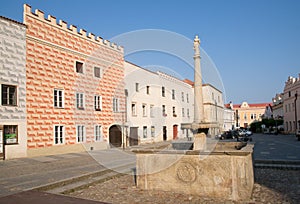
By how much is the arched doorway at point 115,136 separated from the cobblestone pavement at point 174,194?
17.2 metres

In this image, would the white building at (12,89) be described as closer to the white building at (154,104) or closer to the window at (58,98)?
the window at (58,98)

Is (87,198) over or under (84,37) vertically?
under

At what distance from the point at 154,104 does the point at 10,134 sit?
18814 millimetres

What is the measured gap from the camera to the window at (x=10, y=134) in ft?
58.9

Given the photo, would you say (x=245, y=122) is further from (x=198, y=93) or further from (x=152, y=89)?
(x=198, y=93)

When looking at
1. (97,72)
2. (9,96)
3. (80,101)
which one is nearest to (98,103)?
(80,101)

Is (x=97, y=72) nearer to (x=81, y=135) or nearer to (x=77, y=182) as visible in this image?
(x=81, y=135)

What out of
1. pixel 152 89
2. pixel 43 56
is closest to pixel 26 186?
pixel 43 56

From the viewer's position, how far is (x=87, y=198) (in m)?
7.75

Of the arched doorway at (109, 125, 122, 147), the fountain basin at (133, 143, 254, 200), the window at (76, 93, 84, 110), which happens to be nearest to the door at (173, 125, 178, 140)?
the arched doorway at (109, 125, 122, 147)

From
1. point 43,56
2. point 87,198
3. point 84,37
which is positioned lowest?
point 87,198

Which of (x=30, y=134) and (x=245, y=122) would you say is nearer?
(x=30, y=134)

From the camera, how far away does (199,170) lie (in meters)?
7.58

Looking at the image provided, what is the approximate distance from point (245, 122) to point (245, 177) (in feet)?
304
